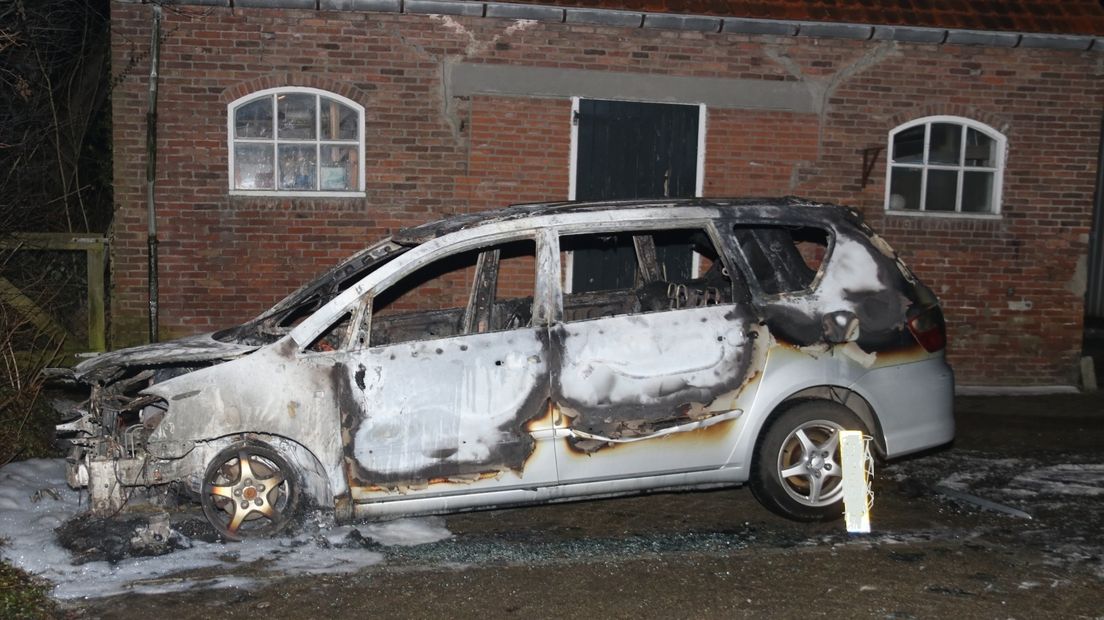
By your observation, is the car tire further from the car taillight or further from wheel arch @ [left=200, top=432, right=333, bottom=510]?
wheel arch @ [left=200, top=432, right=333, bottom=510]

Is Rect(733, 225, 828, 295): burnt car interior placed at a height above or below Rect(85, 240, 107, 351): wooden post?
above

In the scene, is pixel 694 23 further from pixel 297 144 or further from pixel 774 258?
pixel 774 258

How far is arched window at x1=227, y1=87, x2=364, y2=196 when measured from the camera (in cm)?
961

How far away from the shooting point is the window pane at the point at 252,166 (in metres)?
9.64

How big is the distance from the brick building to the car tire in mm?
4489

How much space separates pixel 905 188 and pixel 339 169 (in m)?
5.64

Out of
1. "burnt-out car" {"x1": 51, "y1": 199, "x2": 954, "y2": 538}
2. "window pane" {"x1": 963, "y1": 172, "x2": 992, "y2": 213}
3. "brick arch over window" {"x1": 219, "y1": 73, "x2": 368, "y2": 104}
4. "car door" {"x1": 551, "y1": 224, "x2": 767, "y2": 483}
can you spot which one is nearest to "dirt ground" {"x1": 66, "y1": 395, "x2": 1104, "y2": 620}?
"burnt-out car" {"x1": 51, "y1": 199, "x2": 954, "y2": 538}

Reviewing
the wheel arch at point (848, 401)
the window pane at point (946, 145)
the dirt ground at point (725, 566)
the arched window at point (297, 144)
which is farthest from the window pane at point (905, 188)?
the arched window at point (297, 144)

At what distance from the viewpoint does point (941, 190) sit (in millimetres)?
10547

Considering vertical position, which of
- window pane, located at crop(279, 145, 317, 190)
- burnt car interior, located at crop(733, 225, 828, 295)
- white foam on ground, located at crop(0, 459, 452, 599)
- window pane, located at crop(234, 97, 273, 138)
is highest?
window pane, located at crop(234, 97, 273, 138)

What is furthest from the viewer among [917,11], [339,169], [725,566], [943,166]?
[943,166]

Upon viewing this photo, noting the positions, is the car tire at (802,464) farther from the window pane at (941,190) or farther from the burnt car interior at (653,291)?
the window pane at (941,190)

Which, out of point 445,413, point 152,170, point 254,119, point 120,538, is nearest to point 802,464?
point 445,413

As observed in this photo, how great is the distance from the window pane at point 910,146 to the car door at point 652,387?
207 inches
